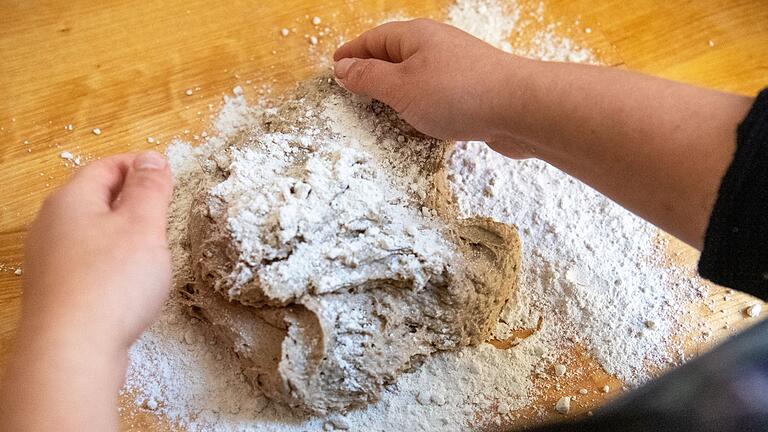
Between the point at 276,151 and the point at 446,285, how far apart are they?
32 centimetres

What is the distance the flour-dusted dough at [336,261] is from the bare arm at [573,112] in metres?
0.10

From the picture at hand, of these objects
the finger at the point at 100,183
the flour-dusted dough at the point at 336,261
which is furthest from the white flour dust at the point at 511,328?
the finger at the point at 100,183

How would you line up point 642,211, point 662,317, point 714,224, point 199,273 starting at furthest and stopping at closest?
point 662,317
point 199,273
point 642,211
point 714,224

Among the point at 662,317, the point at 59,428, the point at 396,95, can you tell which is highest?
the point at 396,95

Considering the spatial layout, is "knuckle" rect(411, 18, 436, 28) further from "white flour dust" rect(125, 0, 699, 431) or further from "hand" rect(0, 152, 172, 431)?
"hand" rect(0, 152, 172, 431)

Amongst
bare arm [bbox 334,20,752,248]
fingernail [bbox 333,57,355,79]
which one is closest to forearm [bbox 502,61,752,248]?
bare arm [bbox 334,20,752,248]

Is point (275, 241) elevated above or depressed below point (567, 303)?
above

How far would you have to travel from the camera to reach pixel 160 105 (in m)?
1.07

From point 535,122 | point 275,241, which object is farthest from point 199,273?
point 535,122

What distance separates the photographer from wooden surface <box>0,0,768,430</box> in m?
1.03

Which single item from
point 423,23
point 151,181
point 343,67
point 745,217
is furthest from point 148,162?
point 745,217

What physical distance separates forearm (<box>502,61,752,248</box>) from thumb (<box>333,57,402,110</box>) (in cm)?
19

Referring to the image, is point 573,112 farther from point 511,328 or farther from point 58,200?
point 58,200

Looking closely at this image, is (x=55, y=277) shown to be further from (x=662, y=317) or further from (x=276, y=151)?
(x=662, y=317)
